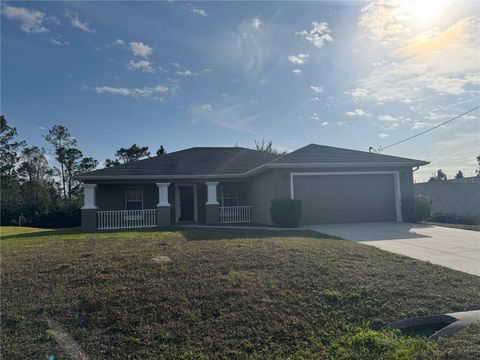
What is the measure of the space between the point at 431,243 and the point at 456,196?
13.9 meters

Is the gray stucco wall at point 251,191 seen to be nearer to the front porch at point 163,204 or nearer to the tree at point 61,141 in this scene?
the front porch at point 163,204

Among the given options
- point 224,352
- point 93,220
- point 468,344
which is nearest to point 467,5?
point 468,344

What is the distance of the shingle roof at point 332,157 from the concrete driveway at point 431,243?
136 inches

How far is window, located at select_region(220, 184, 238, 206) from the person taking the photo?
1800 centimetres

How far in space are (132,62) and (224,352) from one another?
41.6 ft

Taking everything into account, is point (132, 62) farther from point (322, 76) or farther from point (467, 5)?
point (467, 5)

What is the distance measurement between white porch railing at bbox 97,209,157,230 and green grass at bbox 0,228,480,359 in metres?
9.18

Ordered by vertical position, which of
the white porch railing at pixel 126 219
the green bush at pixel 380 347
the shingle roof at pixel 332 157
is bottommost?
the green bush at pixel 380 347

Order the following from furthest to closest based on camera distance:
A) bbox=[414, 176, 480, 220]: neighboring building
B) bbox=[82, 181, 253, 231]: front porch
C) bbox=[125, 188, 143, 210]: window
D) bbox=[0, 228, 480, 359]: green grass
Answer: bbox=[414, 176, 480, 220]: neighboring building, bbox=[125, 188, 143, 210]: window, bbox=[82, 181, 253, 231]: front porch, bbox=[0, 228, 480, 359]: green grass

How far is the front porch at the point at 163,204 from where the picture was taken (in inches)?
606

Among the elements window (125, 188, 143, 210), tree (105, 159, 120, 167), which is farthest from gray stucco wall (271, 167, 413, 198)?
tree (105, 159, 120, 167)

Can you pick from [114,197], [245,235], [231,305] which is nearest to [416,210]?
[245,235]

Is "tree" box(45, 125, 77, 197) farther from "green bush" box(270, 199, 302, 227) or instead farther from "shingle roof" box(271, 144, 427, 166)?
"green bush" box(270, 199, 302, 227)

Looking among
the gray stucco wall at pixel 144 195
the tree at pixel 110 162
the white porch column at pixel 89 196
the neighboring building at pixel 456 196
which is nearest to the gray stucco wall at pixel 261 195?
the gray stucco wall at pixel 144 195
